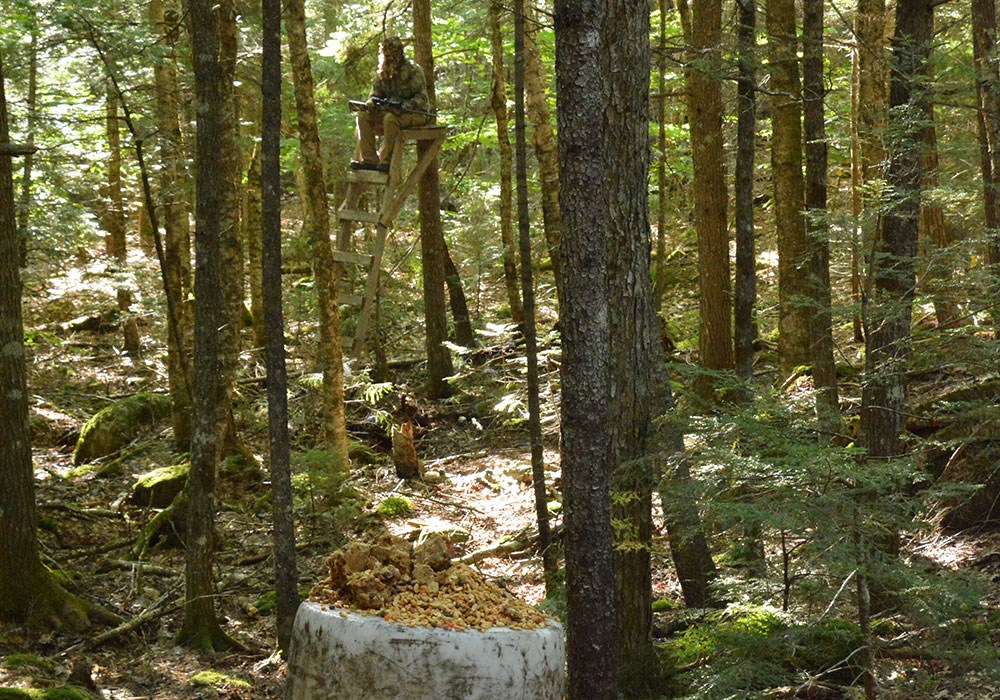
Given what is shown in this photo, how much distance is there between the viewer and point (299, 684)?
185 inches

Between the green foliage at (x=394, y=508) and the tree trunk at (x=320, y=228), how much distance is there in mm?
837

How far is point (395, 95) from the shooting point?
11.5 meters

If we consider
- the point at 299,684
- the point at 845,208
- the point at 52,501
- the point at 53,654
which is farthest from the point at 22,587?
the point at 845,208

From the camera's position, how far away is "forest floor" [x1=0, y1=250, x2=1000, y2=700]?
7527 mm

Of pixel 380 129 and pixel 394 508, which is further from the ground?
pixel 380 129

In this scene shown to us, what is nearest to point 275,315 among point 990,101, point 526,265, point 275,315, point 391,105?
point 275,315

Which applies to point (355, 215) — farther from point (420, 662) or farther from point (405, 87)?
point (420, 662)

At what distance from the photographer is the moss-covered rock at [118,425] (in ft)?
45.8

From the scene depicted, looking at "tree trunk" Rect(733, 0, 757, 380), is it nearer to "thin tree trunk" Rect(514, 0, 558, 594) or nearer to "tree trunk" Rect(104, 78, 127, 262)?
"thin tree trunk" Rect(514, 0, 558, 594)

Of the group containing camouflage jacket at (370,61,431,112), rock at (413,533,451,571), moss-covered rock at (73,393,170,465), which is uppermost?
camouflage jacket at (370,61,431,112)

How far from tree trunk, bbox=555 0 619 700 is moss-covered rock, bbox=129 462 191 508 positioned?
7.72 metres

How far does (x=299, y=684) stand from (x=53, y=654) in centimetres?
434

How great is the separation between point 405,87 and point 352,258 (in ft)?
7.83

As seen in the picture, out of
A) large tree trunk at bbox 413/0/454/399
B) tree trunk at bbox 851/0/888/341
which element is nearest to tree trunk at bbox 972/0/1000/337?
tree trunk at bbox 851/0/888/341
